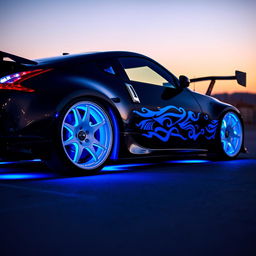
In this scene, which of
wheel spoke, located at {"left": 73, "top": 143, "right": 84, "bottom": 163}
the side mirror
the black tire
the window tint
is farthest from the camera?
the side mirror

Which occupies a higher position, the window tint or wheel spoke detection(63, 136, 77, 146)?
the window tint

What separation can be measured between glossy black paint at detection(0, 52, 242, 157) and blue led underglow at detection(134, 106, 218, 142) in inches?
2.6

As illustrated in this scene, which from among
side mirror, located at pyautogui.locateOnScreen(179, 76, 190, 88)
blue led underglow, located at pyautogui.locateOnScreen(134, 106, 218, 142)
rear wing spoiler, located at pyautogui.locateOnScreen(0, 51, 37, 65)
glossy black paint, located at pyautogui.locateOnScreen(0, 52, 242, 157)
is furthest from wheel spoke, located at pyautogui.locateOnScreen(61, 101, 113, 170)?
side mirror, located at pyautogui.locateOnScreen(179, 76, 190, 88)

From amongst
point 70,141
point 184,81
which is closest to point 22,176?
point 70,141

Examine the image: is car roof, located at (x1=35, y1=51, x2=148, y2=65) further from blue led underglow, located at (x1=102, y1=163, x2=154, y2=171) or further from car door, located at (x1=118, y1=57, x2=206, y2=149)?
blue led underglow, located at (x1=102, y1=163, x2=154, y2=171)

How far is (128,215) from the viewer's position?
2.81 metres

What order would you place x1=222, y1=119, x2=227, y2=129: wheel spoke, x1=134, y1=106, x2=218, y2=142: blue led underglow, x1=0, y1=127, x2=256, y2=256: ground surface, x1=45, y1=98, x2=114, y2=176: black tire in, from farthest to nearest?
1. x1=222, y1=119, x2=227, y2=129: wheel spoke
2. x1=134, y1=106, x2=218, y2=142: blue led underglow
3. x1=45, y1=98, x2=114, y2=176: black tire
4. x1=0, y1=127, x2=256, y2=256: ground surface

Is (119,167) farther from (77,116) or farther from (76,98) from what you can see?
(76,98)

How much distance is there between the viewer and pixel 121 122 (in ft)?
17.4

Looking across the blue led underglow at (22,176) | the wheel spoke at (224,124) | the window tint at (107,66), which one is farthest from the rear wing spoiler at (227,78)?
the blue led underglow at (22,176)

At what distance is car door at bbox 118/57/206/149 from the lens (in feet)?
18.4

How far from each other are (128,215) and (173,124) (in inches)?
130

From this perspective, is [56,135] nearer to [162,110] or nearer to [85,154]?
[85,154]

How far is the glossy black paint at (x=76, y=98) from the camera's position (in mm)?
4516
